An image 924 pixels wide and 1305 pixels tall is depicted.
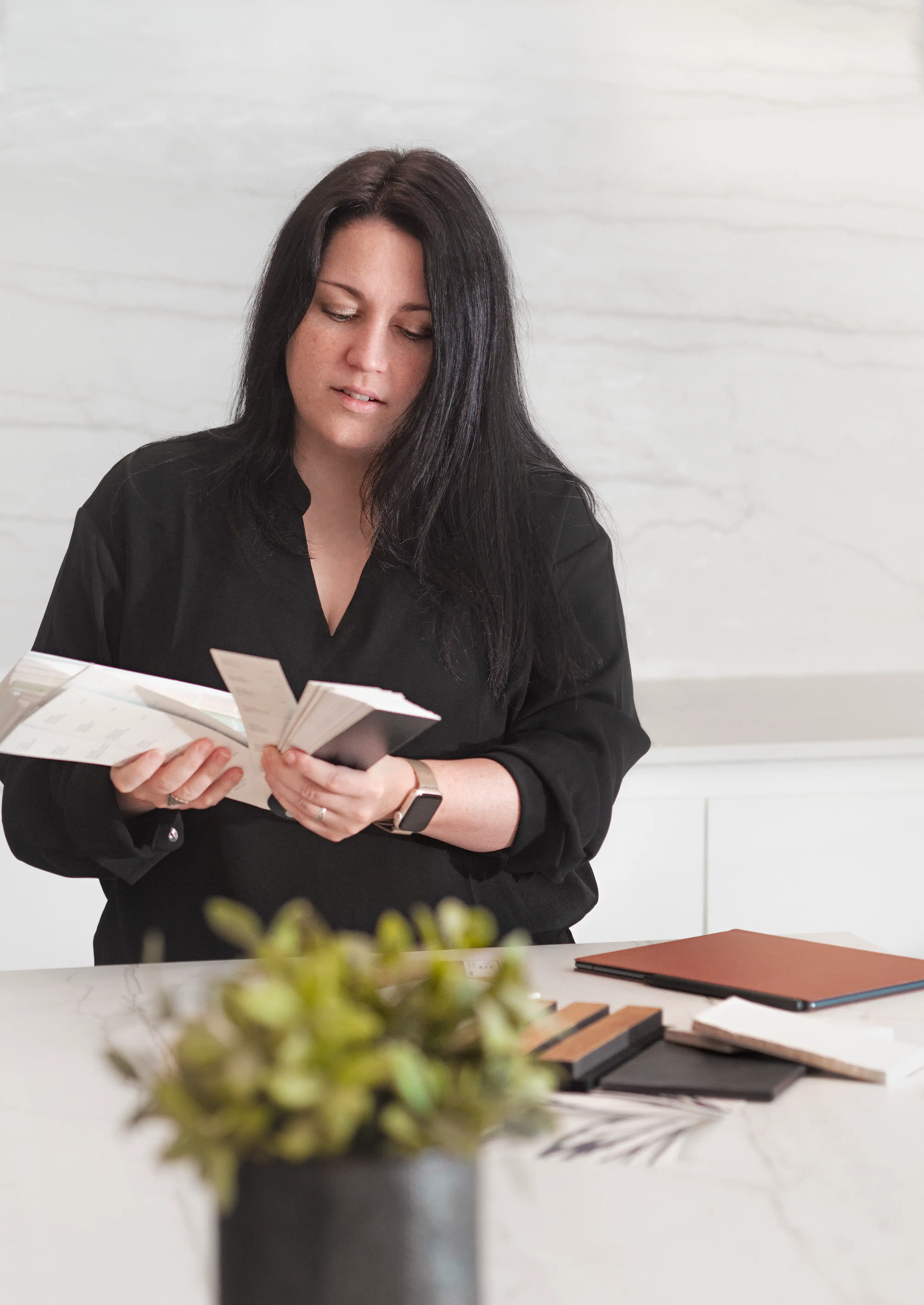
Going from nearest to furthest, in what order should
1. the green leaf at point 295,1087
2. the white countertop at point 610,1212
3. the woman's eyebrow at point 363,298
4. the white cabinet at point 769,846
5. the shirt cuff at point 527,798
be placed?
the green leaf at point 295,1087 < the white countertop at point 610,1212 < the shirt cuff at point 527,798 < the woman's eyebrow at point 363,298 < the white cabinet at point 769,846

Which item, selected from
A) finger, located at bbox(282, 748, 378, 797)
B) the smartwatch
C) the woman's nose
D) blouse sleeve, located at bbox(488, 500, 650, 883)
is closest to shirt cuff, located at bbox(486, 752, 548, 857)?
blouse sleeve, located at bbox(488, 500, 650, 883)

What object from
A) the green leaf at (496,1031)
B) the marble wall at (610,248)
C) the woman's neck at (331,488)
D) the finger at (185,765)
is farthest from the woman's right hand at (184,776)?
the marble wall at (610,248)

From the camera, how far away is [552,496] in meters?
1.63

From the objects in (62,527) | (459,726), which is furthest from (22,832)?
(62,527)

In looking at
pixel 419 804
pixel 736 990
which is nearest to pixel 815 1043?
pixel 736 990

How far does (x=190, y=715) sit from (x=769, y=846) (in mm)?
1452

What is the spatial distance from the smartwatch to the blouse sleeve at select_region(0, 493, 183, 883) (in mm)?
243

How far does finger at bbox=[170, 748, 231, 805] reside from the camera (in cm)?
124

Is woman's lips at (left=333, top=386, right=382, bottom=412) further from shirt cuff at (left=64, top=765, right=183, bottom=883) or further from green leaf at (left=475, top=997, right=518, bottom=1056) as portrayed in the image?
green leaf at (left=475, top=997, right=518, bottom=1056)

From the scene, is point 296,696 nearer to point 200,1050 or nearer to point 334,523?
point 334,523

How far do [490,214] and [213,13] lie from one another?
1407 millimetres

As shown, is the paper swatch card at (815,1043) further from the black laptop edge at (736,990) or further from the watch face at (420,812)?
the watch face at (420,812)

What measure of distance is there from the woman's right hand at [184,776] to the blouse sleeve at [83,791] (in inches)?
2.5

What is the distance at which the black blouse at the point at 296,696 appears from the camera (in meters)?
1.44
